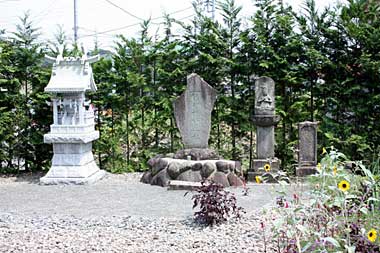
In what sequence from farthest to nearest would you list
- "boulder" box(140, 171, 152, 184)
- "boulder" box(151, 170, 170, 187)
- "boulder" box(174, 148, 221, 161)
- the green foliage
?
1. "boulder" box(140, 171, 152, 184)
2. "boulder" box(174, 148, 221, 161)
3. "boulder" box(151, 170, 170, 187)
4. the green foliage

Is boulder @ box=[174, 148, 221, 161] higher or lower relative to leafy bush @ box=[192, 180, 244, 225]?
higher

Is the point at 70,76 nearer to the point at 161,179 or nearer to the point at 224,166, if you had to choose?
the point at 161,179

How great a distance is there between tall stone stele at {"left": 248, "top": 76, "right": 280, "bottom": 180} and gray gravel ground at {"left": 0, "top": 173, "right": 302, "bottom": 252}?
26.8 inches

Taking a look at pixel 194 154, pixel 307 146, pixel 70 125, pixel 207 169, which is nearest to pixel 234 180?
pixel 207 169

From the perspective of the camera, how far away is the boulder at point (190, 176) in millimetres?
8070

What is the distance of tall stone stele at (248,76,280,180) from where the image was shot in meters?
8.64

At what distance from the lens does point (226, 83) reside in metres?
9.88

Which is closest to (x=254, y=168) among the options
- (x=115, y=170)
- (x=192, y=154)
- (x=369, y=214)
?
(x=192, y=154)

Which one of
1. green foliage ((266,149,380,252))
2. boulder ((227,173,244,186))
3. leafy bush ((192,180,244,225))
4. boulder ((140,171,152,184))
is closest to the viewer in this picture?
green foliage ((266,149,380,252))

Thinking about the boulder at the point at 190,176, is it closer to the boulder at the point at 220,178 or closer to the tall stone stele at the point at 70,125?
the boulder at the point at 220,178

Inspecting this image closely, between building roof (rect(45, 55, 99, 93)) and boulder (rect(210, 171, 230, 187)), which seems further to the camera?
building roof (rect(45, 55, 99, 93))

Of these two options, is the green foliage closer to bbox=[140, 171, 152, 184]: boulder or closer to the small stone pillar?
the small stone pillar

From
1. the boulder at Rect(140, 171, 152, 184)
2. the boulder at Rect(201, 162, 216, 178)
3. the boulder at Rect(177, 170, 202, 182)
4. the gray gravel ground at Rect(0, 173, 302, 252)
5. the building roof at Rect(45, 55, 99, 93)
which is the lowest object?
the gray gravel ground at Rect(0, 173, 302, 252)

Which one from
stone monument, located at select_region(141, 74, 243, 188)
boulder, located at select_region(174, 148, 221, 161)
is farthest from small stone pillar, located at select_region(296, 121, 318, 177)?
boulder, located at select_region(174, 148, 221, 161)
